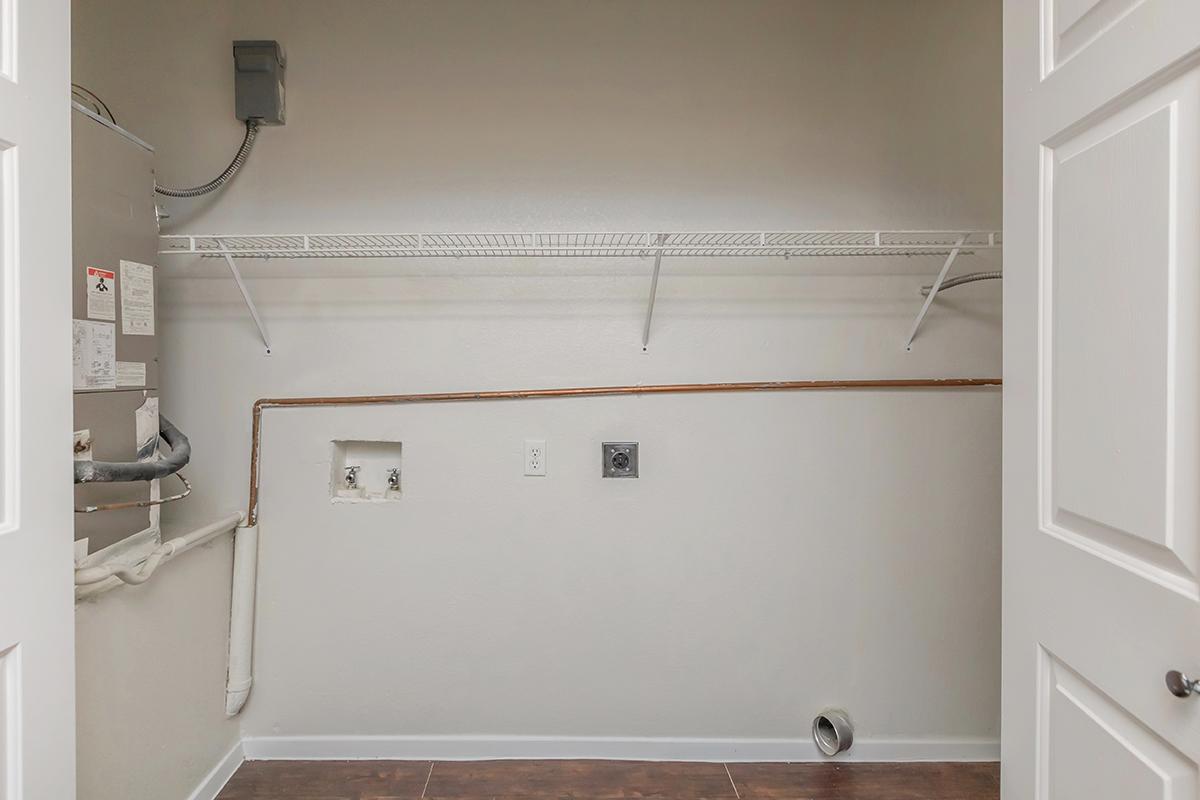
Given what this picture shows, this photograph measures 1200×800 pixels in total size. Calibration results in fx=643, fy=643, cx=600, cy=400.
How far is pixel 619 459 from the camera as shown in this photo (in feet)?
6.35

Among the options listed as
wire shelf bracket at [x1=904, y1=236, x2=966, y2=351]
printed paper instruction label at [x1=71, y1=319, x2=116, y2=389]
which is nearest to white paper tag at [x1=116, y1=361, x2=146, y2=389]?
printed paper instruction label at [x1=71, y1=319, x2=116, y2=389]

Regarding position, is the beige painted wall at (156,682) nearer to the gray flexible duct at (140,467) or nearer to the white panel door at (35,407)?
the gray flexible duct at (140,467)

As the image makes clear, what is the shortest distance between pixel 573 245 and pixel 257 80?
1.02 metres

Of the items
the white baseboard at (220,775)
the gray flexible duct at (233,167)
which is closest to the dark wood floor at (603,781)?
the white baseboard at (220,775)

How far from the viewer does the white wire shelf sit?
1770 millimetres

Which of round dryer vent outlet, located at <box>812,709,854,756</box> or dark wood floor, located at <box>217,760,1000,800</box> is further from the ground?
round dryer vent outlet, located at <box>812,709,854,756</box>

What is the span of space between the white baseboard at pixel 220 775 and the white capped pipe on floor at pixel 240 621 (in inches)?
4.6

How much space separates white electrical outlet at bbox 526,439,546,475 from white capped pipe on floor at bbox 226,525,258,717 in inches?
33.0

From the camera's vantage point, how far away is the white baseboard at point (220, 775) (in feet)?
5.66

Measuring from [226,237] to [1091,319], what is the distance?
1833 millimetres

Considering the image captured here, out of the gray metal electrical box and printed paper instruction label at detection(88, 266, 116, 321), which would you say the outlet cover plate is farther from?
the gray metal electrical box

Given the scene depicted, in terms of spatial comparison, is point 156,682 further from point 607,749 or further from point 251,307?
point 607,749

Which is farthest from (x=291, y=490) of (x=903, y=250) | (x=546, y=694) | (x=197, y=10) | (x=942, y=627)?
(x=942, y=627)

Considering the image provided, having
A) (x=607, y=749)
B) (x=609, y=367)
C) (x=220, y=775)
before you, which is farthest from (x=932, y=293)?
(x=220, y=775)
